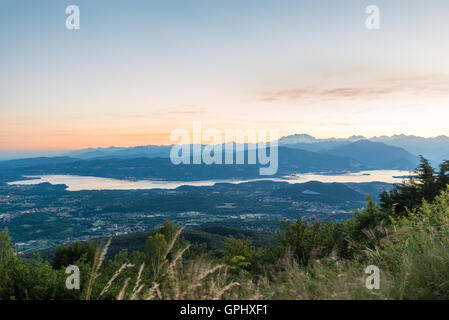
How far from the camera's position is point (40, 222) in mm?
120562

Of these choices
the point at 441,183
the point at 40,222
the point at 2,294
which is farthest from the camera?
the point at 40,222

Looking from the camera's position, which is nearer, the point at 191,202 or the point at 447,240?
the point at 447,240

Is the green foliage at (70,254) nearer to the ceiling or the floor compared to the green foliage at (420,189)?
nearer to the floor

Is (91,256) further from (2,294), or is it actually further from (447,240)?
(447,240)

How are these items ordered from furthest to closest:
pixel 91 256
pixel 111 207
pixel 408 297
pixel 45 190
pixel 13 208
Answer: pixel 45 190
pixel 111 207
pixel 13 208
pixel 91 256
pixel 408 297

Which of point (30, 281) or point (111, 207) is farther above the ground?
point (30, 281)

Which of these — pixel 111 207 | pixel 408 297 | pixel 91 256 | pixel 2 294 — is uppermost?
pixel 408 297

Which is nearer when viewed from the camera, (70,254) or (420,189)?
(420,189)

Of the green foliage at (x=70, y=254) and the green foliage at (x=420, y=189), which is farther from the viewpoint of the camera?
the green foliage at (x=70, y=254)

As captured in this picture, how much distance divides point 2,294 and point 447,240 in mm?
10001

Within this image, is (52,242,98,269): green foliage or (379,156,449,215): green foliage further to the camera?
(52,242,98,269): green foliage

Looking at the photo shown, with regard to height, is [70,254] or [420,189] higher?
[420,189]

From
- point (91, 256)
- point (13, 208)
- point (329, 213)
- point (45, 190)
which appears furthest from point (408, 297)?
point (45, 190)

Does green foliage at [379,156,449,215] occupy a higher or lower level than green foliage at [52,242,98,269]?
higher
